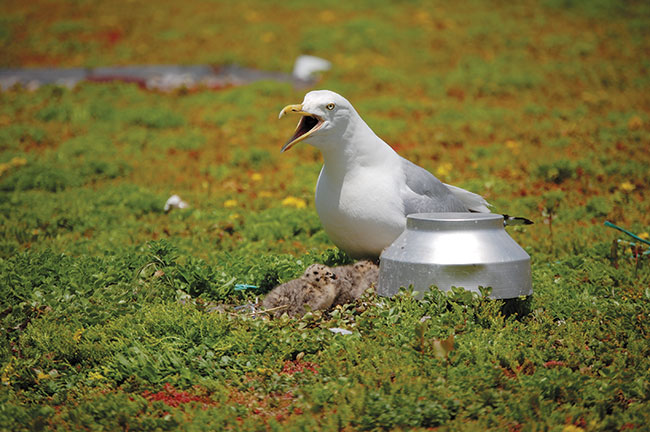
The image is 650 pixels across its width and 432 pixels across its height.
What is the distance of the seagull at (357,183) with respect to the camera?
17.2 feet

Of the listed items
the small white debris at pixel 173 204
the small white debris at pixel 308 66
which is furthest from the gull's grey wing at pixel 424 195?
the small white debris at pixel 308 66

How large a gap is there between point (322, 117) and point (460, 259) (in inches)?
58.7

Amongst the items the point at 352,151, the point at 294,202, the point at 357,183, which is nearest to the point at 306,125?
the point at 352,151

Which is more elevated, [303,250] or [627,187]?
[627,187]

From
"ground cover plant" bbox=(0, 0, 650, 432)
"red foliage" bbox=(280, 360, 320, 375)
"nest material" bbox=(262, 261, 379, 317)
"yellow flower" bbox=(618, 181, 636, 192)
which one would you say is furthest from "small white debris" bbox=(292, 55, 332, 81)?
"red foliage" bbox=(280, 360, 320, 375)

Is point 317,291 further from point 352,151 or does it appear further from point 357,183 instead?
point 352,151

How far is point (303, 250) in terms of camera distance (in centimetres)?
663

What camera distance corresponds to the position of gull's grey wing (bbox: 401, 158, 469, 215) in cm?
536

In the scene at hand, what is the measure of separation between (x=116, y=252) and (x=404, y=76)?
1035 centimetres

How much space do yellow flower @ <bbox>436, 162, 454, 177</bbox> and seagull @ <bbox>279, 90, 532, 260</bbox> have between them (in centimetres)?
368

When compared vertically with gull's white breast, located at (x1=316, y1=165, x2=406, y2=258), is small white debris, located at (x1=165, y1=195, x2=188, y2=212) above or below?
below

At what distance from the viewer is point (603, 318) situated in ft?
15.3

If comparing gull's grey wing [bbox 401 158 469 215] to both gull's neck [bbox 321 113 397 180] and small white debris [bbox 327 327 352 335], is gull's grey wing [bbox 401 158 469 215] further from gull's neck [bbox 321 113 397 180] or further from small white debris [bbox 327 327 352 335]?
small white debris [bbox 327 327 352 335]

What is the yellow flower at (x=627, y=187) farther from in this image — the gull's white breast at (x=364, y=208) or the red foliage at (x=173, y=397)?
the red foliage at (x=173, y=397)
